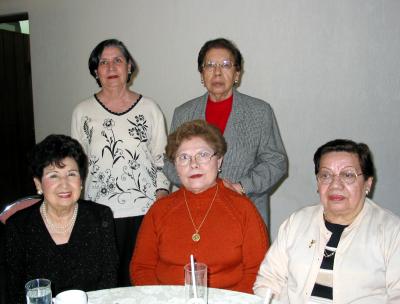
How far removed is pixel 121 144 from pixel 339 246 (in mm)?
1415

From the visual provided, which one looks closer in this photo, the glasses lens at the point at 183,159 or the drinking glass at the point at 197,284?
the drinking glass at the point at 197,284

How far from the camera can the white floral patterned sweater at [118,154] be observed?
258 centimetres

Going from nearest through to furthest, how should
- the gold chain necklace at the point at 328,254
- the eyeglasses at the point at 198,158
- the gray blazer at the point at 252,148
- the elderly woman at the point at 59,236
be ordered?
the gold chain necklace at the point at 328,254 → the elderly woman at the point at 59,236 → the eyeglasses at the point at 198,158 → the gray blazer at the point at 252,148

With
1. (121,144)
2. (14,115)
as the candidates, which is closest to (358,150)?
(121,144)

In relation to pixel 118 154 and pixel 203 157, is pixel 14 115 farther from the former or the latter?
pixel 203 157

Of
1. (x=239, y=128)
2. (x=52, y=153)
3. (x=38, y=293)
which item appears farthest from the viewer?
(x=239, y=128)

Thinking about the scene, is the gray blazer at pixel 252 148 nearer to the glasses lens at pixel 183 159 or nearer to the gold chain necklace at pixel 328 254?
the glasses lens at pixel 183 159

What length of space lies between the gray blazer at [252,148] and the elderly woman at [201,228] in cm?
28

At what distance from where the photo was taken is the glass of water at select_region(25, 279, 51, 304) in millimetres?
1451

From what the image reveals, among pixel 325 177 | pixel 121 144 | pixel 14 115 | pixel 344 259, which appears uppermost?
pixel 14 115

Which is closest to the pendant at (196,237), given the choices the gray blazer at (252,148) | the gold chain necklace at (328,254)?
the gray blazer at (252,148)

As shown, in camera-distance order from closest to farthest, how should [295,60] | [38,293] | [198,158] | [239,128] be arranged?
[38,293]
[198,158]
[239,128]
[295,60]

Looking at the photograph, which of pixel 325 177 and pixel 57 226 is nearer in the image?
pixel 325 177

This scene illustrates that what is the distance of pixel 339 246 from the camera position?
5.74 feet
